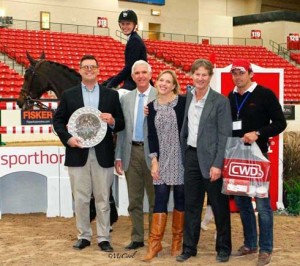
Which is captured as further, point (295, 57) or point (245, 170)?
point (295, 57)

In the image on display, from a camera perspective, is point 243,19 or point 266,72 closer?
point 266,72

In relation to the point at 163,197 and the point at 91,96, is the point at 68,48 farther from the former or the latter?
the point at 163,197

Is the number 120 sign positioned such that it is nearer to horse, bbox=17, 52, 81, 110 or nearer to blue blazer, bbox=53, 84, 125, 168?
horse, bbox=17, 52, 81, 110

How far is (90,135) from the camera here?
16.0ft

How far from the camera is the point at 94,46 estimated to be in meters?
23.2

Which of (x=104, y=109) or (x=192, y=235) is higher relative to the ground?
(x=104, y=109)

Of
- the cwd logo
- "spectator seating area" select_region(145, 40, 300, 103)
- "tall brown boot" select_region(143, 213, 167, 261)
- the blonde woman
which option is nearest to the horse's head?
the blonde woman

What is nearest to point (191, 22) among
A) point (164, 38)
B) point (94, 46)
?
point (164, 38)

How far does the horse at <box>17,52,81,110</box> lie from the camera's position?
6.22 m

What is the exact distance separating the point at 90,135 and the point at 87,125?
3.8 inches

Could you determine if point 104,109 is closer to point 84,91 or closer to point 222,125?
point 84,91

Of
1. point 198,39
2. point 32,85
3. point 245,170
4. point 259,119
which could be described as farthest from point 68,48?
point 245,170

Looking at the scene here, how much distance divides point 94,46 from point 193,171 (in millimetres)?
19342

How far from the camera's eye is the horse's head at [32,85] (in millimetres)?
6395
